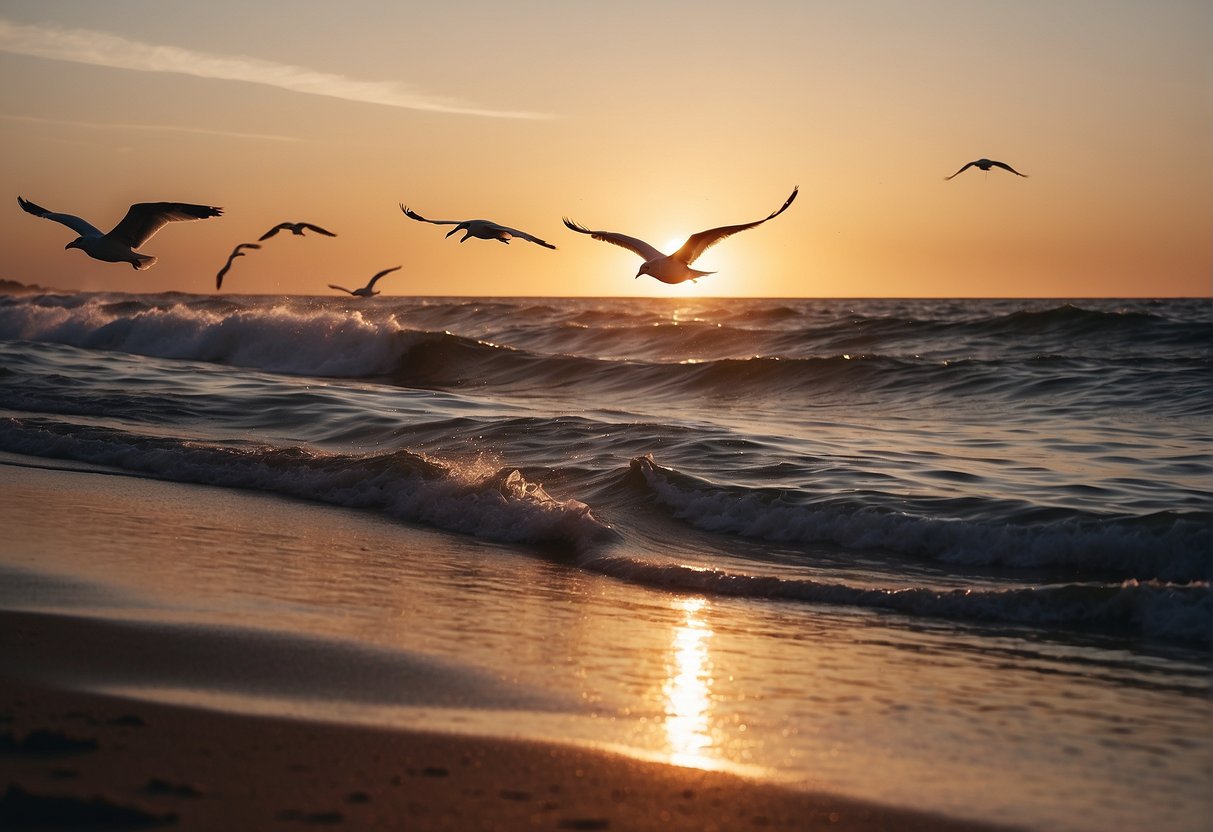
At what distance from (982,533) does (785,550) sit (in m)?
1.70

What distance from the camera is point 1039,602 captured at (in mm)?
9477

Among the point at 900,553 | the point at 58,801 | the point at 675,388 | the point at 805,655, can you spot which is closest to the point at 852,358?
the point at 675,388

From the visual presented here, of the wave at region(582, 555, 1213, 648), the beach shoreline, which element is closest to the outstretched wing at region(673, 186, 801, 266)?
the wave at region(582, 555, 1213, 648)

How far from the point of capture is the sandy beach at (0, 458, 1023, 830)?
199 inches

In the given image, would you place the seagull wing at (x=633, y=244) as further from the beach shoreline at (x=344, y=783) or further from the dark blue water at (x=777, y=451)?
the beach shoreline at (x=344, y=783)

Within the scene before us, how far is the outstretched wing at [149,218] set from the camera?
48.4ft

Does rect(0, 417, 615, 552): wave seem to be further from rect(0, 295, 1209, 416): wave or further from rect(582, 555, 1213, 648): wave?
rect(0, 295, 1209, 416): wave

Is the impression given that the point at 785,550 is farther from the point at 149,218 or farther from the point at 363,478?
the point at 149,218

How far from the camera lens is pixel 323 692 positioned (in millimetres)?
6812

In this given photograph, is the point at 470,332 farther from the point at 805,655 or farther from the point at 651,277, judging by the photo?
the point at 805,655

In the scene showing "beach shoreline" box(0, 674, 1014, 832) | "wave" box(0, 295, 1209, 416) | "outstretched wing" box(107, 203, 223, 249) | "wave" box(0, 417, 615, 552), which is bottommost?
"beach shoreline" box(0, 674, 1014, 832)

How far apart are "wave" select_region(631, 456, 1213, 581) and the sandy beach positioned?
5616mm

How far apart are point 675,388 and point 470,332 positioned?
1923 cm

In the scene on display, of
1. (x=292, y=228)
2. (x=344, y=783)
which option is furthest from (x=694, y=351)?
(x=344, y=783)
